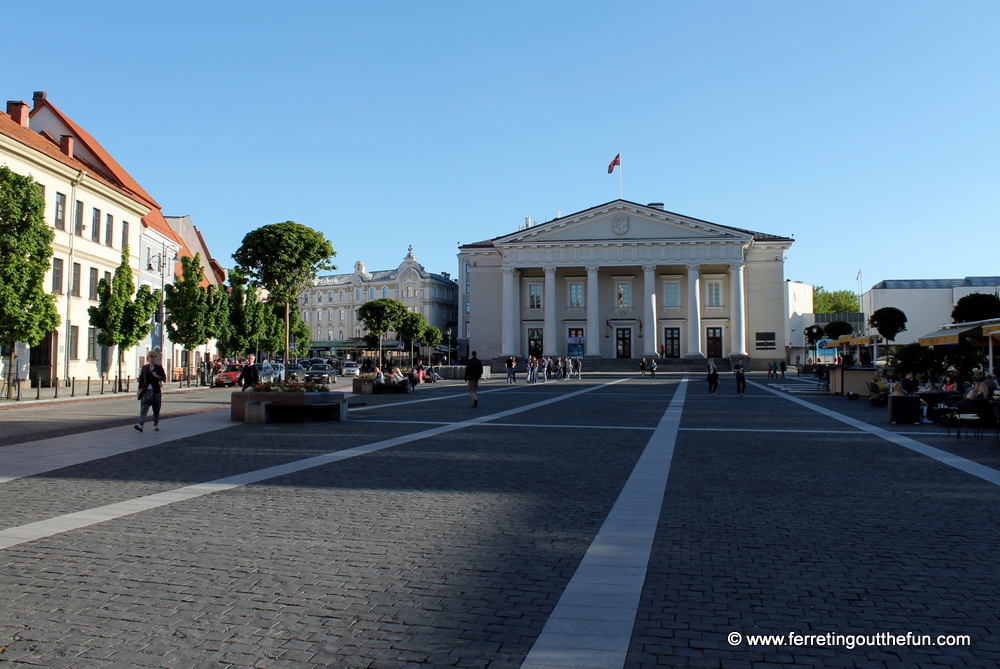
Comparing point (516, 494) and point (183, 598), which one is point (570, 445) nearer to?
point (516, 494)

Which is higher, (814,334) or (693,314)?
(693,314)

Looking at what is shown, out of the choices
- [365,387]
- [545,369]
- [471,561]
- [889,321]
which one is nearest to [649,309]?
[889,321]

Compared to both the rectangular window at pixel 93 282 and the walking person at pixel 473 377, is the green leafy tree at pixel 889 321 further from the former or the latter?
the rectangular window at pixel 93 282

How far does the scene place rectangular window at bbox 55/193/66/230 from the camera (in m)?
36.6

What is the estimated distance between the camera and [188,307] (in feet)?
135

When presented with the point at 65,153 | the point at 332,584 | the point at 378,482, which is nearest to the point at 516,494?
the point at 378,482

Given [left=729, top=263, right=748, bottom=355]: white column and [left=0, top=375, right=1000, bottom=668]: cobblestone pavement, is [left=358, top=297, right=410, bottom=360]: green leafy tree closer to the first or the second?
[left=729, top=263, right=748, bottom=355]: white column

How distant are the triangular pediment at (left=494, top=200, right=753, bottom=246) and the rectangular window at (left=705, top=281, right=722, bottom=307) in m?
5.92

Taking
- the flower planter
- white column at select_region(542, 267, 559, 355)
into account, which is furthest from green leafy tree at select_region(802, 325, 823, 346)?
the flower planter

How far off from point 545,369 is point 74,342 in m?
26.1

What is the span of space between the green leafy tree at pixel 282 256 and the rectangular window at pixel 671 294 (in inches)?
1230

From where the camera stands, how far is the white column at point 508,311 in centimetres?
7069

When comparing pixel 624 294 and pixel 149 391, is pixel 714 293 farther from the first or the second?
pixel 149 391

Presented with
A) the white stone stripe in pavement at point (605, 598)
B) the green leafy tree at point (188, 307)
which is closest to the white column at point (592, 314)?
the green leafy tree at point (188, 307)
